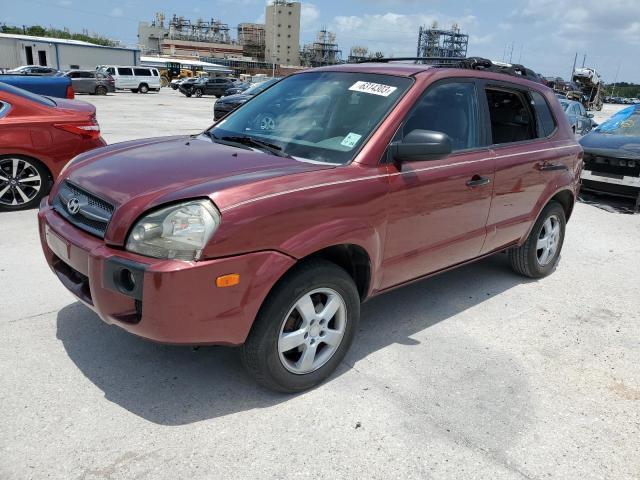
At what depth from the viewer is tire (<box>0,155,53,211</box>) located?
6051 mm

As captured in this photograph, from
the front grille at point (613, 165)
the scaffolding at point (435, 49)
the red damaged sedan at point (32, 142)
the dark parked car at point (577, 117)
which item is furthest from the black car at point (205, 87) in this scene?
the red damaged sedan at point (32, 142)

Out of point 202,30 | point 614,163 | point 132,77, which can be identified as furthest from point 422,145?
point 202,30

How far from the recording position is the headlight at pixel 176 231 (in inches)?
95.4

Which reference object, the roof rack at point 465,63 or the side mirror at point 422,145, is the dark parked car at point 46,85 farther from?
the side mirror at point 422,145

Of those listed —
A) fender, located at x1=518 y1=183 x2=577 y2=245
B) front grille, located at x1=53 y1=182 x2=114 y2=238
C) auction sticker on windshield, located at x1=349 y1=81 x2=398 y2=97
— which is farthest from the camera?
fender, located at x1=518 y1=183 x2=577 y2=245

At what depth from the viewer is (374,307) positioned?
421cm

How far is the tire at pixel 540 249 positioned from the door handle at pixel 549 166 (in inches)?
13.3

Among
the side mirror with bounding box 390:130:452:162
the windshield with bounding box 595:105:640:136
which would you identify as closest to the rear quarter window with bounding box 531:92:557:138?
the side mirror with bounding box 390:130:452:162

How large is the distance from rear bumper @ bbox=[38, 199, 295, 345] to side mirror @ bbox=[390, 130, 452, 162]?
3.30ft

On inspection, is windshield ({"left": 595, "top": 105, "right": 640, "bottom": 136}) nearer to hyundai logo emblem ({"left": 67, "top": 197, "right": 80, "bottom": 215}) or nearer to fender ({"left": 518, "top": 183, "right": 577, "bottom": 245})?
fender ({"left": 518, "top": 183, "right": 577, "bottom": 245})

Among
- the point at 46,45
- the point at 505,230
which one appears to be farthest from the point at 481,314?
the point at 46,45

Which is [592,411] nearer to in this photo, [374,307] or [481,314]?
[481,314]

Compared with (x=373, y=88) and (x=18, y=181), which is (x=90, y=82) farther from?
(x=373, y=88)

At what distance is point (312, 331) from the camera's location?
2957 millimetres
